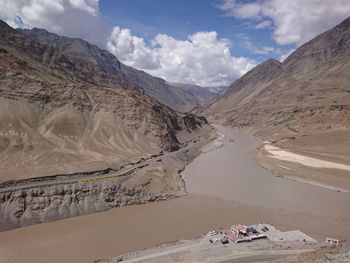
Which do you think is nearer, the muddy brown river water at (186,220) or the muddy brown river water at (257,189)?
the muddy brown river water at (186,220)

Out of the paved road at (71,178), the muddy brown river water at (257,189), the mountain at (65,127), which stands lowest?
the muddy brown river water at (257,189)

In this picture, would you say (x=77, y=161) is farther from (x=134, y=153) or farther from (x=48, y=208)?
(x=48, y=208)

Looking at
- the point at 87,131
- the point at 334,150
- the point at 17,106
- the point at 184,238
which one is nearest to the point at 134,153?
the point at 87,131

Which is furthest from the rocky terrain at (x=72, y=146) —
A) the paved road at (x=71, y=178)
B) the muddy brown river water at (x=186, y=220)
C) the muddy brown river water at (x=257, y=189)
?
the muddy brown river water at (x=257, y=189)

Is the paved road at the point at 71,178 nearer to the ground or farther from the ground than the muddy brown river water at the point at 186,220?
farther from the ground

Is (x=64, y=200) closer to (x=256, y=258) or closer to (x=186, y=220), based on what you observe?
(x=186, y=220)

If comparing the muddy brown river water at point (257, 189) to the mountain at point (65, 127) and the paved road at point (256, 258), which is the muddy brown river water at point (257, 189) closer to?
the mountain at point (65, 127)

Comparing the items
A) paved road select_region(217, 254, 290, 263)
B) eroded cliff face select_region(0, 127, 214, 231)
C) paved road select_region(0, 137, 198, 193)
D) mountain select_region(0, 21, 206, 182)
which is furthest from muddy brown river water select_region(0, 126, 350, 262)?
mountain select_region(0, 21, 206, 182)

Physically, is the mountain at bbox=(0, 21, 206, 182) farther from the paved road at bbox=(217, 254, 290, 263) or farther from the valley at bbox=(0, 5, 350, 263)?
the paved road at bbox=(217, 254, 290, 263)
